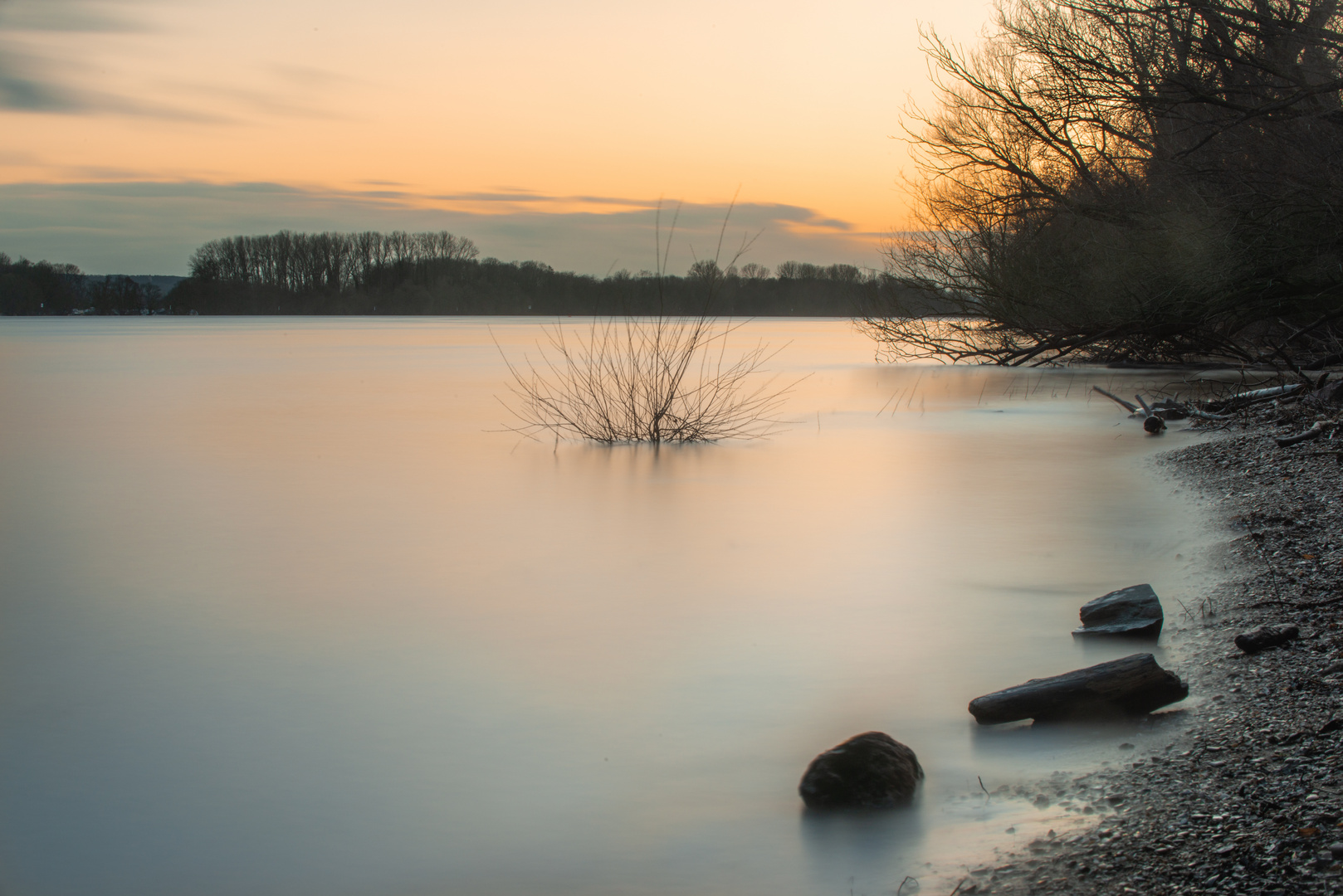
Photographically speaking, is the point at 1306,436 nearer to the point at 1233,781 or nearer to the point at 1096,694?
the point at 1096,694

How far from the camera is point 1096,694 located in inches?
145

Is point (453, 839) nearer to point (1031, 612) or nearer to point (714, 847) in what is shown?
point (714, 847)

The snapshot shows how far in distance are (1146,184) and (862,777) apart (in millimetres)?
15150

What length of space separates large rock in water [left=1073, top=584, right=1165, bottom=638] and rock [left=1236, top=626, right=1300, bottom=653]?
641 mm

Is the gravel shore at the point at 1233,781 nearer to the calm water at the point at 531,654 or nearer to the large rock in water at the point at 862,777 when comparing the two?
the calm water at the point at 531,654

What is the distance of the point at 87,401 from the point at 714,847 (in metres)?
18.5

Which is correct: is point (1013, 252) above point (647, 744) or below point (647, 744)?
above

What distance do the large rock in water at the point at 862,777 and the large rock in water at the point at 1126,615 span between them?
182 cm

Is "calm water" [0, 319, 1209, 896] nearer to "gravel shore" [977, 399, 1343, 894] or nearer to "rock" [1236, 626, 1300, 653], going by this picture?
"gravel shore" [977, 399, 1343, 894]

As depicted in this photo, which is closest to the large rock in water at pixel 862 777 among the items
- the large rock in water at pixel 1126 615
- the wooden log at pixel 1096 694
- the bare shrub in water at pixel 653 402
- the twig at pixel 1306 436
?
the wooden log at pixel 1096 694

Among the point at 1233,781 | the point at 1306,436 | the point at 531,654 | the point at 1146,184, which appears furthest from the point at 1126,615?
the point at 1146,184

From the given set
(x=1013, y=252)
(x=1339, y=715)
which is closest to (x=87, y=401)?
(x=1013, y=252)

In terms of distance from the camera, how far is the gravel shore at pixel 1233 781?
2357 millimetres

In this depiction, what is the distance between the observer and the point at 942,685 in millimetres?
4336
